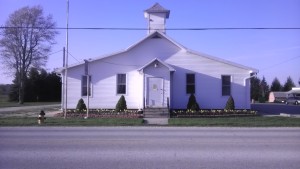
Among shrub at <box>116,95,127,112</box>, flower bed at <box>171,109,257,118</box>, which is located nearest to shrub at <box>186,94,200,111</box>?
flower bed at <box>171,109,257,118</box>

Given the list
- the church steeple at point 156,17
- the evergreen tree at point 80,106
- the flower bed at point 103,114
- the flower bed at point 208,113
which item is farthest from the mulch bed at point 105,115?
the church steeple at point 156,17

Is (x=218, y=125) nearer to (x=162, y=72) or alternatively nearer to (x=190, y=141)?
(x=190, y=141)

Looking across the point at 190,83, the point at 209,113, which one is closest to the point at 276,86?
the point at 190,83

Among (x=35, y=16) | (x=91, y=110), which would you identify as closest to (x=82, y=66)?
(x=91, y=110)

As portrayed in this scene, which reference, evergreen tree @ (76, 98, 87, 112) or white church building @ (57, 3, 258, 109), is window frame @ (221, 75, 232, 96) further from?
evergreen tree @ (76, 98, 87, 112)

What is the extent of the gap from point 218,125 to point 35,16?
37400mm

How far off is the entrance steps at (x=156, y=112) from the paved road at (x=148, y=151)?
11627 millimetres

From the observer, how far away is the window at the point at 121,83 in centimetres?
2884

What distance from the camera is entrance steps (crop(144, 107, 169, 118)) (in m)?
25.6

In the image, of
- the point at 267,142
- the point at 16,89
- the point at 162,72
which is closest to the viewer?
the point at 267,142

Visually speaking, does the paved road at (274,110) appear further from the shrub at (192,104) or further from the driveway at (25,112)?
the driveway at (25,112)

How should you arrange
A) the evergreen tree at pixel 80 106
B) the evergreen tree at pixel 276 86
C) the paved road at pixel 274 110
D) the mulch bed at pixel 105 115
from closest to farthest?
the mulch bed at pixel 105 115, the evergreen tree at pixel 80 106, the paved road at pixel 274 110, the evergreen tree at pixel 276 86

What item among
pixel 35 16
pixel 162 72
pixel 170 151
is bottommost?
pixel 170 151

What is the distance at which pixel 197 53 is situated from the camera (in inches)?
1109
